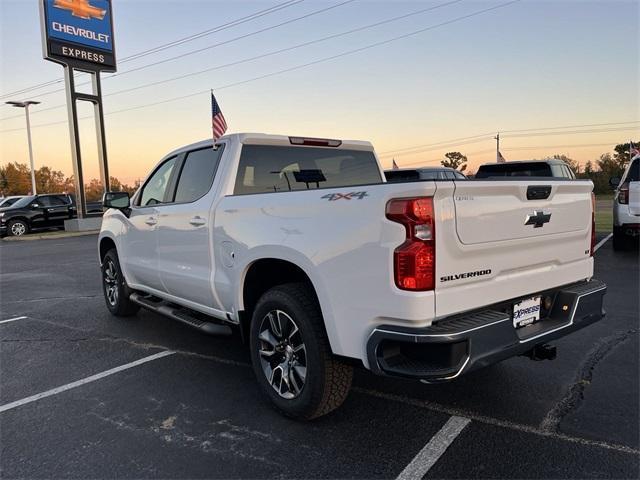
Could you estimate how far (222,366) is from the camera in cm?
436

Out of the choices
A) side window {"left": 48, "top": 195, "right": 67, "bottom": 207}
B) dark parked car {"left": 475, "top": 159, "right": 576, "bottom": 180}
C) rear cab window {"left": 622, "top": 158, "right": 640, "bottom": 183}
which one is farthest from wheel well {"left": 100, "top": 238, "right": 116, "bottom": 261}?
side window {"left": 48, "top": 195, "right": 67, "bottom": 207}

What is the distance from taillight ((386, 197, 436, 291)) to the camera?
2.50m

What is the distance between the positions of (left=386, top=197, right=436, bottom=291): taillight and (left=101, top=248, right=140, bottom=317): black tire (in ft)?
14.2

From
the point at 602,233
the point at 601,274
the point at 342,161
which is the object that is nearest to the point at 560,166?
the point at 602,233

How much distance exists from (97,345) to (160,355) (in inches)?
34.6

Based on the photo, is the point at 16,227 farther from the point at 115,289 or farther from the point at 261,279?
the point at 261,279

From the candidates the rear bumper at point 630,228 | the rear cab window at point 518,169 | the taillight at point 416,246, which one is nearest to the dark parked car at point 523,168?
the rear cab window at point 518,169

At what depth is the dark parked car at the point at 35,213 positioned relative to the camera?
819 inches

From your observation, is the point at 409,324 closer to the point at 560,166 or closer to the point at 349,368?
the point at 349,368

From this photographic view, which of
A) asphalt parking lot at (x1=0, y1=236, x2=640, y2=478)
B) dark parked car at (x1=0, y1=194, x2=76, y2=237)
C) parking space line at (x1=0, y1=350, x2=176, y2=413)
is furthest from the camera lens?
dark parked car at (x1=0, y1=194, x2=76, y2=237)

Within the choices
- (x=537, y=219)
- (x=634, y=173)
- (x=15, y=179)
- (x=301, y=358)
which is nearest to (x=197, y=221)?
(x=301, y=358)

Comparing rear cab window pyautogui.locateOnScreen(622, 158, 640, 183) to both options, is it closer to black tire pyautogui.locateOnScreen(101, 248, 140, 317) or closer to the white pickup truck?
the white pickup truck

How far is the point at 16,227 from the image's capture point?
21031 millimetres

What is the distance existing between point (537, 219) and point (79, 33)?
79.3ft
